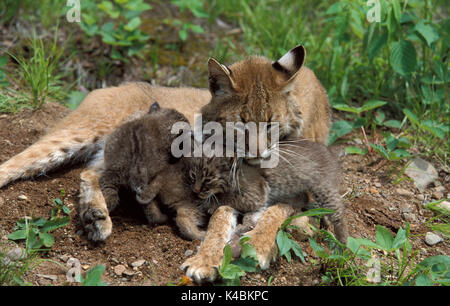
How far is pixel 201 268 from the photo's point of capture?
340 centimetres

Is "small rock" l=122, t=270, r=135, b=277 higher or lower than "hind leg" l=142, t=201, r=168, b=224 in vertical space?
lower

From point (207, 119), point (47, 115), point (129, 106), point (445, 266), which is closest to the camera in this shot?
point (445, 266)

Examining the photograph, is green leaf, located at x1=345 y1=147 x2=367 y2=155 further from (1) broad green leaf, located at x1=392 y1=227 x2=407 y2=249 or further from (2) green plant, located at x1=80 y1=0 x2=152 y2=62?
(2) green plant, located at x1=80 y1=0 x2=152 y2=62

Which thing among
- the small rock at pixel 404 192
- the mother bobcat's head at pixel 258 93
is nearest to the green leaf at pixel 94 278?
the mother bobcat's head at pixel 258 93

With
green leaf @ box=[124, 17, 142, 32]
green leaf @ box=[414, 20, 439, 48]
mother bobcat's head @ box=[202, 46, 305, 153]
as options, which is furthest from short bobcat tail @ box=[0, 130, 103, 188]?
green leaf @ box=[414, 20, 439, 48]

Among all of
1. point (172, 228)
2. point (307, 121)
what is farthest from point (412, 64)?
point (172, 228)

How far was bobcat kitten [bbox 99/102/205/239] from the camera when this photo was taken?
155 inches

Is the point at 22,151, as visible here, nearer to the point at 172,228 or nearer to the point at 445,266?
the point at 172,228

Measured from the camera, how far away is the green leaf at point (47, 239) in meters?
3.53

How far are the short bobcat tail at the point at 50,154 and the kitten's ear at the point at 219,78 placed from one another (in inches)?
54.6

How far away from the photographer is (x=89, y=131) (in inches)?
188

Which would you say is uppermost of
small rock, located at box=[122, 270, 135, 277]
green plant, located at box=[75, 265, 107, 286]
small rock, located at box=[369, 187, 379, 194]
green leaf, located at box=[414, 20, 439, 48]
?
green leaf, located at box=[414, 20, 439, 48]
